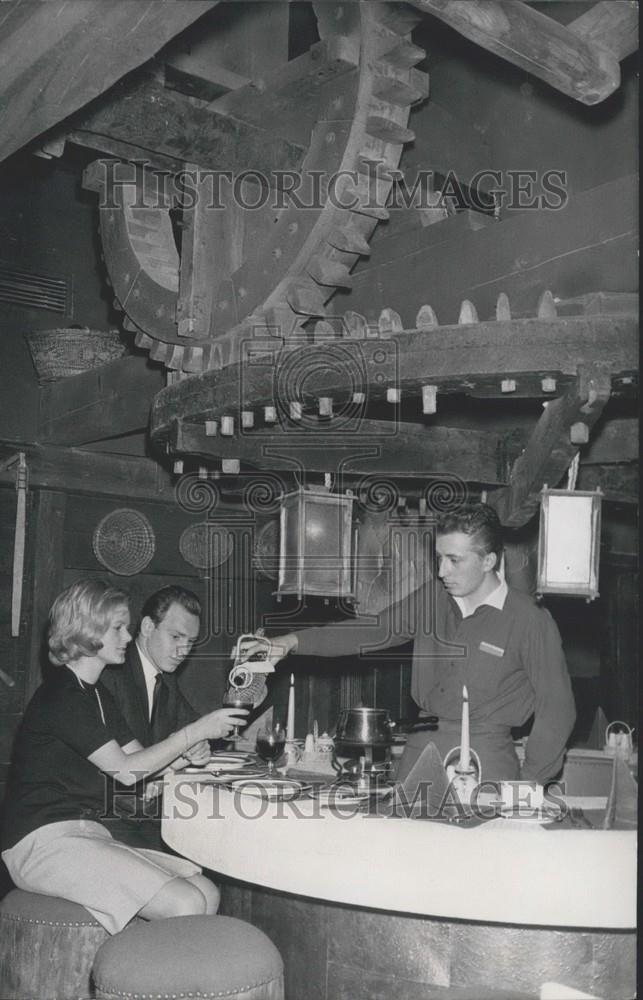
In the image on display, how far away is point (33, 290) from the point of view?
21.8 ft

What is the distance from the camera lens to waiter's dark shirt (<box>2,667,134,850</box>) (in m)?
3.29

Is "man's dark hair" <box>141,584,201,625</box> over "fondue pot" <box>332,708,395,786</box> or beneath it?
over

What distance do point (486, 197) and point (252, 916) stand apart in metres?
3.24

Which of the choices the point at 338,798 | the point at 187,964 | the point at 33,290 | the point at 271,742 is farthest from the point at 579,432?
the point at 33,290

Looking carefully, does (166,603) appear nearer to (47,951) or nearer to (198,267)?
(198,267)

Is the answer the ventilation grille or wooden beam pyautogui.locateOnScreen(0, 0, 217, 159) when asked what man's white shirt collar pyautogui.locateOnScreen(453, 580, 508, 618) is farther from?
the ventilation grille

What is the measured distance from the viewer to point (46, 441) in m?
6.40

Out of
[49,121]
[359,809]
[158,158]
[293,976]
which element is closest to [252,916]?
[293,976]

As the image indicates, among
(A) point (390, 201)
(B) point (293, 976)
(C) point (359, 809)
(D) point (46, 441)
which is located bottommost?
(B) point (293, 976)

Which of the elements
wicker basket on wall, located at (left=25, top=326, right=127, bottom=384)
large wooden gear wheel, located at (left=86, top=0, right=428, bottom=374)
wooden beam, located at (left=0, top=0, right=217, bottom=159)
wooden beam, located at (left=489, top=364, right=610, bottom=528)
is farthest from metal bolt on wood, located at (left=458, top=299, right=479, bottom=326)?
wicker basket on wall, located at (left=25, top=326, right=127, bottom=384)

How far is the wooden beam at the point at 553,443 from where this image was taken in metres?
3.22

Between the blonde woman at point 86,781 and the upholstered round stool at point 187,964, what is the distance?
410 mm

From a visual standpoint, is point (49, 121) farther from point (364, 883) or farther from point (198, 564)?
point (198, 564)

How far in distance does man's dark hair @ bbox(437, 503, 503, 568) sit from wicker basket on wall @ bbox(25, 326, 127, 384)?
305cm
